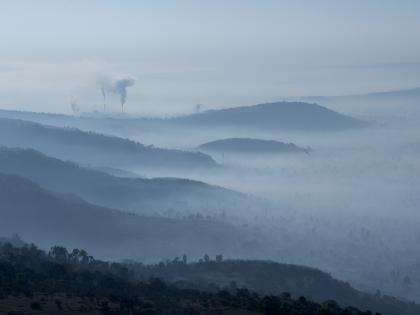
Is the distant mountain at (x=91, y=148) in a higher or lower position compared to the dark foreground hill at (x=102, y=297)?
higher

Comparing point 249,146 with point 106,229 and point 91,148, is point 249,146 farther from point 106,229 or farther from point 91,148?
point 106,229

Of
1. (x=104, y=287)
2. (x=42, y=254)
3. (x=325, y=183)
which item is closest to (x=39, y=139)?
(x=325, y=183)

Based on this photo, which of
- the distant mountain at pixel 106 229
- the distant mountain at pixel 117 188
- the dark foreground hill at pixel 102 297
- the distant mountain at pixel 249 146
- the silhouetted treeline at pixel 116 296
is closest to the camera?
the dark foreground hill at pixel 102 297

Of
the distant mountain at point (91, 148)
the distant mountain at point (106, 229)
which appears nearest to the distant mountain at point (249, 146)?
the distant mountain at point (91, 148)

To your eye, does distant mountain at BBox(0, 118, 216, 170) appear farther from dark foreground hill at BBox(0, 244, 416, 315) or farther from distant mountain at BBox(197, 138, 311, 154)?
dark foreground hill at BBox(0, 244, 416, 315)

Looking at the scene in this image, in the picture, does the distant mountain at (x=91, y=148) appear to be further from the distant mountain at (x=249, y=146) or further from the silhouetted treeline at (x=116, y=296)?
the silhouetted treeline at (x=116, y=296)

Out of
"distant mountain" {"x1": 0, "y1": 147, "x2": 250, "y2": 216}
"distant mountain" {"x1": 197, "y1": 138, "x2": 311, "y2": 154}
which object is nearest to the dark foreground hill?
"distant mountain" {"x1": 0, "y1": 147, "x2": 250, "y2": 216}

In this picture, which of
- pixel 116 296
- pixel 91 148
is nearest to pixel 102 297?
→ pixel 116 296
